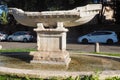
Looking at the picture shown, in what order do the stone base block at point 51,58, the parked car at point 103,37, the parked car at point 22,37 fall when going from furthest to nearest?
the parked car at point 22,37
the parked car at point 103,37
the stone base block at point 51,58

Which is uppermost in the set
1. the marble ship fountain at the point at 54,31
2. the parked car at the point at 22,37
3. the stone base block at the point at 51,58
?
the marble ship fountain at the point at 54,31

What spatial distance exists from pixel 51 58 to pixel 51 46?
445mm

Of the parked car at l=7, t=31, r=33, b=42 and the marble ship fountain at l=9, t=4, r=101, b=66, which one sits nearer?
the marble ship fountain at l=9, t=4, r=101, b=66

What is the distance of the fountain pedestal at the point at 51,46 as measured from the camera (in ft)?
36.7

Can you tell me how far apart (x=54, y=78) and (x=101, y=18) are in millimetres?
38725

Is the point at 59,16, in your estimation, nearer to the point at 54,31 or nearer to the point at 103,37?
the point at 54,31

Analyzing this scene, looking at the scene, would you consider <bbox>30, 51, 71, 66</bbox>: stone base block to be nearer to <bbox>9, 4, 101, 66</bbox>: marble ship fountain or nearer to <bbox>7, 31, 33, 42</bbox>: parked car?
<bbox>9, 4, 101, 66</bbox>: marble ship fountain

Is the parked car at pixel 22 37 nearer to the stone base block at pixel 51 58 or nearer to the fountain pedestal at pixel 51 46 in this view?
the fountain pedestal at pixel 51 46

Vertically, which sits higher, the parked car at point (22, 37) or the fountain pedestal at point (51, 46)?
the fountain pedestal at point (51, 46)

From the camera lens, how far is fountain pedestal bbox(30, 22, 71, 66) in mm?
11172

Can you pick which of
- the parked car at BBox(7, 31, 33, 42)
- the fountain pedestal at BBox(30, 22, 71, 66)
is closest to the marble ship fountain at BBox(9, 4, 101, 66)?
the fountain pedestal at BBox(30, 22, 71, 66)

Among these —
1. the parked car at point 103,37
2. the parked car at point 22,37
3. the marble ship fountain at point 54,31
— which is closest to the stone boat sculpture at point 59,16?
the marble ship fountain at point 54,31

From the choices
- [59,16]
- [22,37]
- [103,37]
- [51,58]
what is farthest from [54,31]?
[22,37]

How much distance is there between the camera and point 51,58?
36.7 ft
